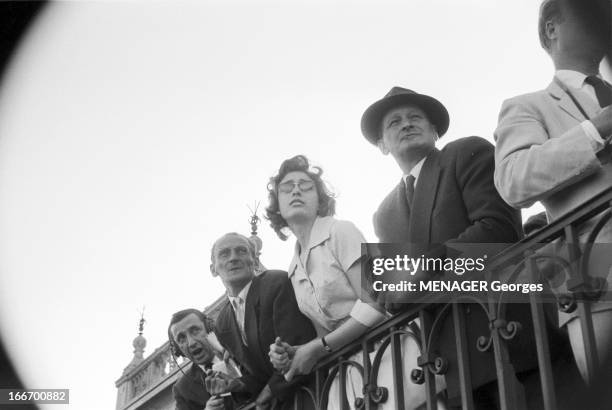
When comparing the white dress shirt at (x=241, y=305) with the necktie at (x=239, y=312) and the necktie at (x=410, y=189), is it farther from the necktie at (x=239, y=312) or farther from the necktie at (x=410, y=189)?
the necktie at (x=410, y=189)

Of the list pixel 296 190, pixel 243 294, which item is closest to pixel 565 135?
pixel 296 190

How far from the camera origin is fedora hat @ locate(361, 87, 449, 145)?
14.0 feet

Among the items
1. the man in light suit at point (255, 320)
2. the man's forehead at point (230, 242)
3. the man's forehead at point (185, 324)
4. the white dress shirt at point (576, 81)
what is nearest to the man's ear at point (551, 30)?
the white dress shirt at point (576, 81)

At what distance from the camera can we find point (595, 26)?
366 centimetres

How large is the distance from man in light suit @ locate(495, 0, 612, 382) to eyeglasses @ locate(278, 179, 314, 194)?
4.81 feet

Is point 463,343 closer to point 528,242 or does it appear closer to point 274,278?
point 528,242

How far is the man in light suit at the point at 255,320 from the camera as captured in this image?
14.7 feet

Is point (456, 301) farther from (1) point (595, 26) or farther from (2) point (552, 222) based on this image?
(1) point (595, 26)

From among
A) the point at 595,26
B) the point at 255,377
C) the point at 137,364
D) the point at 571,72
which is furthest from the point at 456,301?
the point at 137,364

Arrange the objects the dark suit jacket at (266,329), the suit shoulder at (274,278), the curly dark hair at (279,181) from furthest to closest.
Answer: the curly dark hair at (279,181) → the suit shoulder at (274,278) → the dark suit jacket at (266,329)

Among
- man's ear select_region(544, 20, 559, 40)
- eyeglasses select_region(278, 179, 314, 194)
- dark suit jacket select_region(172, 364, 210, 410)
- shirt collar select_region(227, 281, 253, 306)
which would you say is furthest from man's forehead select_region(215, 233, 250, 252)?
man's ear select_region(544, 20, 559, 40)

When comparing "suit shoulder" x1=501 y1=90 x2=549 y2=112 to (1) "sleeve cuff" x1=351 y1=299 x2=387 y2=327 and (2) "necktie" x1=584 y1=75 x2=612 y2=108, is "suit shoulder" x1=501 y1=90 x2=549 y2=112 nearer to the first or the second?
(2) "necktie" x1=584 y1=75 x2=612 y2=108

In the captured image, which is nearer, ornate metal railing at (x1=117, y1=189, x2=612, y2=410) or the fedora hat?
ornate metal railing at (x1=117, y1=189, x2=612, y2=410)

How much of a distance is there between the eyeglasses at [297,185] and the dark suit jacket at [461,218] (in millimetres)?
682
